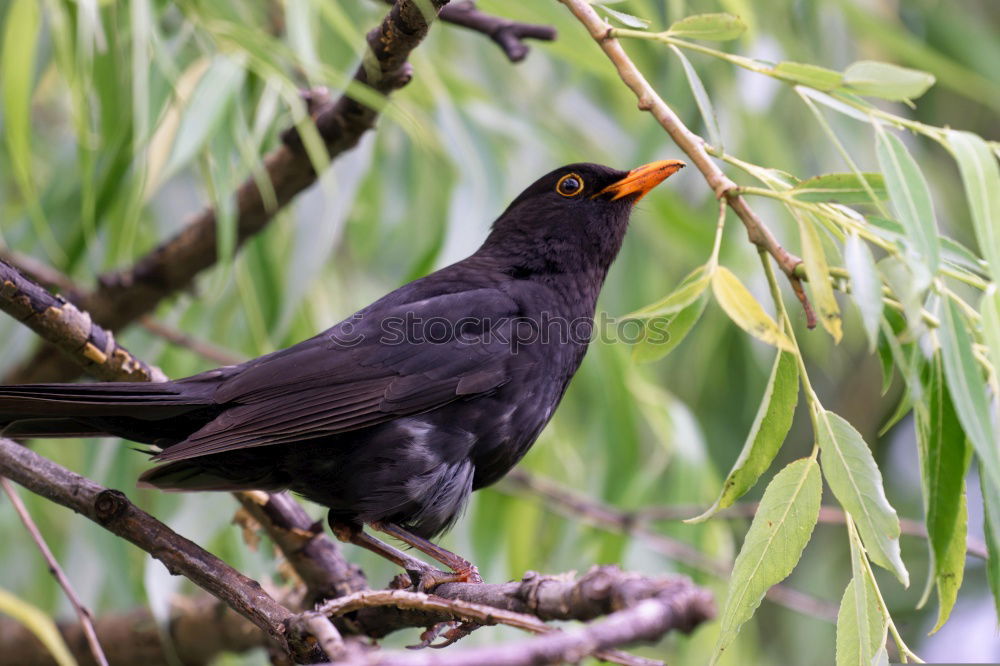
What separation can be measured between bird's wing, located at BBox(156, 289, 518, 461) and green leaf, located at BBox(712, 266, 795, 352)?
1.05 meters

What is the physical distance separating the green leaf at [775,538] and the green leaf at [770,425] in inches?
2.9

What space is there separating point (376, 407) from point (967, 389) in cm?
170

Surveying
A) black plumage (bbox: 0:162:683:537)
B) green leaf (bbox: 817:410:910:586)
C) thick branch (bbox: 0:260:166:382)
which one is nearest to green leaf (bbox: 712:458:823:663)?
green leaf (bbox: 817:410:910:586)

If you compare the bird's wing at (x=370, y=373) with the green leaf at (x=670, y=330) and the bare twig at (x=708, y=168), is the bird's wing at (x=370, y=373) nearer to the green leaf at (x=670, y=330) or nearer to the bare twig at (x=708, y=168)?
the green leaf at (x=670, y=330)

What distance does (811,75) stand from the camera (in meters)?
2.17

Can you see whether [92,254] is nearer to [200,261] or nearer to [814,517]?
[200,261]

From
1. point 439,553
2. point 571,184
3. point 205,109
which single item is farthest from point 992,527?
point 205,109

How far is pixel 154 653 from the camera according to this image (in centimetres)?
404

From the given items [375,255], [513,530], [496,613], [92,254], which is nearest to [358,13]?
[375,255]

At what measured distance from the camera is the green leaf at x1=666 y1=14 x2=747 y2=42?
7.76 feet

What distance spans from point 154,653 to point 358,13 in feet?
9.72

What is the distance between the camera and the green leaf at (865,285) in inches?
73.0

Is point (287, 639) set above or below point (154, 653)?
above

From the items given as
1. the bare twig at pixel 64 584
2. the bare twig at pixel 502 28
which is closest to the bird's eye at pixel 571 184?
the bare twig at pixel 502 28
